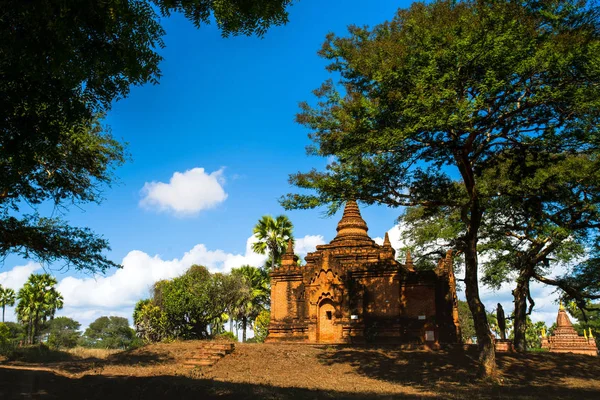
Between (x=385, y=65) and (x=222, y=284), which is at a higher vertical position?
(x=385, y=65)

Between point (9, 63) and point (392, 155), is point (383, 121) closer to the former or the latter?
point (392, 155)

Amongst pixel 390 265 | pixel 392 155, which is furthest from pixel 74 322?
pixel 392 155

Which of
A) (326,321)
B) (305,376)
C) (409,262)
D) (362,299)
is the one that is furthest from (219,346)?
(409,262)

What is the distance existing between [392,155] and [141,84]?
9.91 meters

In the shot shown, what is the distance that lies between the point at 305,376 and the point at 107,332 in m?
86.2

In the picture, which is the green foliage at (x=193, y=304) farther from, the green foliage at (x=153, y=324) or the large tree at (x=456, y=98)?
the large tree at (x=456, y=98)

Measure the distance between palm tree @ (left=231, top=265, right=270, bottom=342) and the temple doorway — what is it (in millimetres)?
16924

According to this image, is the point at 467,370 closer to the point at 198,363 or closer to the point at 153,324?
the point at 198,363

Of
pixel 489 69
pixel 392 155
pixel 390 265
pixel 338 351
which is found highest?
pixel 489 69

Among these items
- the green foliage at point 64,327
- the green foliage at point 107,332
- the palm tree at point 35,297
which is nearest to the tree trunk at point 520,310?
the palm tree at point 35,297

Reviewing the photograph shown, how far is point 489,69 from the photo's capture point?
43.1 ft

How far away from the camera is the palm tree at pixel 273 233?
4288 centimetres

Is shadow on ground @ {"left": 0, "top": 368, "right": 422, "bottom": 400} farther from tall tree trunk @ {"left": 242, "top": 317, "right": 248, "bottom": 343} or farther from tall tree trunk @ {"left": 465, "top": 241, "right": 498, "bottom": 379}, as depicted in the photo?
tall tree trunk @ {"left": 242, "top": 317, "right": 248, "bottom": 343}

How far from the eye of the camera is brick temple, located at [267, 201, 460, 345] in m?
26.0
